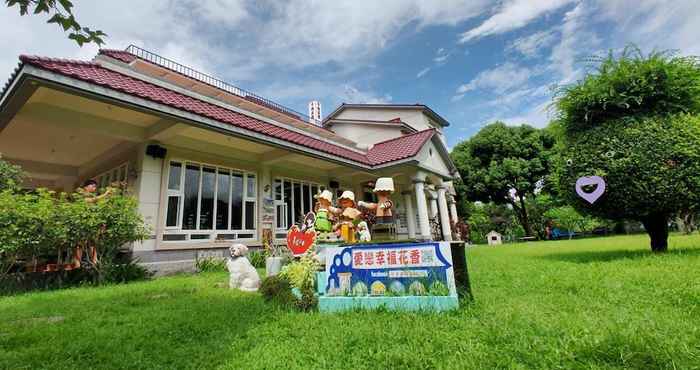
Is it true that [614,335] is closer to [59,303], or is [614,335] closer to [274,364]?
[274,364]

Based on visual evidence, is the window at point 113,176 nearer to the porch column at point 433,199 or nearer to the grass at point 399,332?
the grass at point 399,332

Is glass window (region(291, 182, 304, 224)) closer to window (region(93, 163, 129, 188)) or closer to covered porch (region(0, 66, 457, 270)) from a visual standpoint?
covered porch (region(0, 66, 457, 270))

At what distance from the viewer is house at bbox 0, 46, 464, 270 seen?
6.31m

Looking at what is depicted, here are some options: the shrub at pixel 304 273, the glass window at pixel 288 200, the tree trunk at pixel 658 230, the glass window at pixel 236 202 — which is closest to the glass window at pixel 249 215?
the glass window at pixel 236 202

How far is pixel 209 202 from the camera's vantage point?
874 centimetres

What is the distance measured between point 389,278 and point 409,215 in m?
12.3

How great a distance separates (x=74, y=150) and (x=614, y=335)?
1259 cm

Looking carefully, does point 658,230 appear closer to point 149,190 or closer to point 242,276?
point 242,276

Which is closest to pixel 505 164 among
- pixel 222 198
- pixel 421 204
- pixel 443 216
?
pixel 443 216

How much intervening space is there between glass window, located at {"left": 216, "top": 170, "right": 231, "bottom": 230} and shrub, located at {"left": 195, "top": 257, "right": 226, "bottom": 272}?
3.33 feet

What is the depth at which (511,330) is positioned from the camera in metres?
2.51

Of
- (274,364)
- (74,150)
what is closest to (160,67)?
(74,150)

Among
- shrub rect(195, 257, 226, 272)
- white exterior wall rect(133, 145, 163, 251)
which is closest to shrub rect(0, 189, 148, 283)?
white exterior wall rect(133, 145, 163, 251)

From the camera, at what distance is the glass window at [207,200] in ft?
28.0
